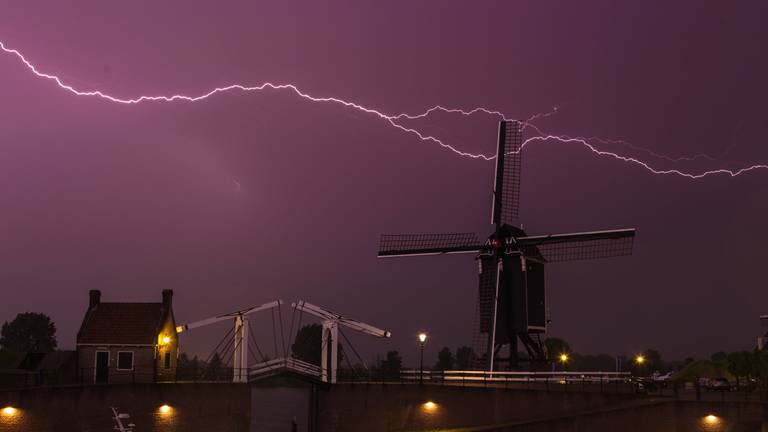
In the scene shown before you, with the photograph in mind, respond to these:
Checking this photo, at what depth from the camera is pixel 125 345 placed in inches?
1793

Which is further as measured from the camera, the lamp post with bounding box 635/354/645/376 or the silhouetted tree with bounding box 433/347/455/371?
the silhouetted tree with bounding box 433/347/455/371

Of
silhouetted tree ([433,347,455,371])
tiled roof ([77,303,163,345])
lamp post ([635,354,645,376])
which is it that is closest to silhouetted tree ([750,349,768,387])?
lamp post ([635,354,645,376])

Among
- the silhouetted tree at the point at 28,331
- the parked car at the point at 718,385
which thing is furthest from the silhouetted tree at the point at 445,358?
the parked car at the point at 718,385

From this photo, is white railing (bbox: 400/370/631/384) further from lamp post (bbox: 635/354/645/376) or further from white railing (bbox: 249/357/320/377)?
lamp post (bbox: 635/354/645/376)

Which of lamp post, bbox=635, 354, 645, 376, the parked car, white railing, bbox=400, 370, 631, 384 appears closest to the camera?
white railing, bbox=400, 370, 631, 384

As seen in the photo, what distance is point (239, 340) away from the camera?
46938mm

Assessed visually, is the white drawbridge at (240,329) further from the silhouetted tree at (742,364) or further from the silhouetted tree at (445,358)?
the silhouetted tree at (445,358)

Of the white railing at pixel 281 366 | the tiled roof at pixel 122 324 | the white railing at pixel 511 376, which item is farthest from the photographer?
the tiled roof at pixel 122 324

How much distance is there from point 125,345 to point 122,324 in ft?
4.92

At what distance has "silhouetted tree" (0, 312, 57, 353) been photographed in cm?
12169

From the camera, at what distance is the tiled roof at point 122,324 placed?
1804 inches

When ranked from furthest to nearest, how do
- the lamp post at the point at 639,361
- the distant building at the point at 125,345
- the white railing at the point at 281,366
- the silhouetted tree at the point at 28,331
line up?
the silhouetted tree at the point at 28,331 → the lamp post at the point at 639,361 → the distant building at the point at 125,345 → the white railing at the point at 281,366

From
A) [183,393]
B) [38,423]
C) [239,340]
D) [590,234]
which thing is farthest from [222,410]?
[590,234]

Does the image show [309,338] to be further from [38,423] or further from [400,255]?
[38,423]
